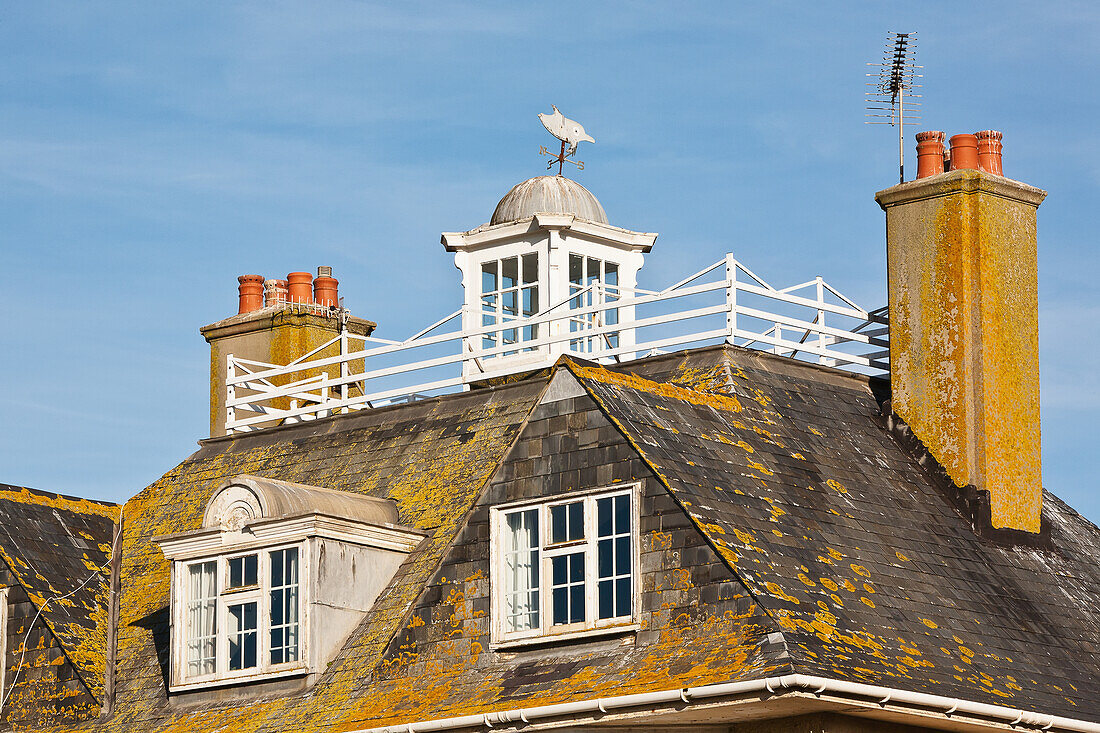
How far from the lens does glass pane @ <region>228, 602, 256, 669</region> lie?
22281mm

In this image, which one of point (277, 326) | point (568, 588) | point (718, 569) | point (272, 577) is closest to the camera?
point (718, 569)

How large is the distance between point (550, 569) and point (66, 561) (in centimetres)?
773

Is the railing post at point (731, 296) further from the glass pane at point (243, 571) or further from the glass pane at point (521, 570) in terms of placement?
the glass pane at point (243, 571)

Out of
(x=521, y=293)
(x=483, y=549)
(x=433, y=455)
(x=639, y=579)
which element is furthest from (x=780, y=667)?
(x=521, y=293)

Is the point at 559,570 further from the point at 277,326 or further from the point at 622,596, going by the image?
the point at 277,326

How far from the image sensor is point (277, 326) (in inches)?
1177

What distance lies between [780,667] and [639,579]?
7.10 ft

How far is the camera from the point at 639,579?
64.2ft

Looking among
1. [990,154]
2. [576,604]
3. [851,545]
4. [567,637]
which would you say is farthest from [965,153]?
[567,637]

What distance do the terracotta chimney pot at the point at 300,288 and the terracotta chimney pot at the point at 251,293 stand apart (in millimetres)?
618

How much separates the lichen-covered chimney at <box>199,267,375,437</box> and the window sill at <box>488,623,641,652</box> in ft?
32.3

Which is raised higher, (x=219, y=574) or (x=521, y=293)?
(x=521, y=293)

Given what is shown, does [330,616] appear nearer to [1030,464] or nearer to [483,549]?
[483,549]

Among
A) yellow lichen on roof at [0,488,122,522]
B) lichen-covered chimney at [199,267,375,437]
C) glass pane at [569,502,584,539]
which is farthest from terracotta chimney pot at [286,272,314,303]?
glass pane at [569,502,584,539]
